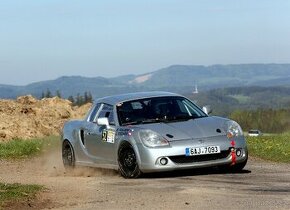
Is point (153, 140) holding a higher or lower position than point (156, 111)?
lower

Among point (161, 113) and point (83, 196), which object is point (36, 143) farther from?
point (83, 196)

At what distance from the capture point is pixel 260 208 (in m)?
7.48

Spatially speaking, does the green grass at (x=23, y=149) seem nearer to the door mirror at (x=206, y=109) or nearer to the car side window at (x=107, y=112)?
the car side window at (x=107, y=112)

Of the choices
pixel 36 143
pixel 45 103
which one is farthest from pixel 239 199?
pixel 45 103

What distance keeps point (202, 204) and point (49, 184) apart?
343 cm

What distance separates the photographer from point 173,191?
356 inches

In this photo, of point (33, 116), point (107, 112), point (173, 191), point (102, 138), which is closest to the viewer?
point (173, 191)

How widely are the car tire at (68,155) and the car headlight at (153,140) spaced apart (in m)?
2.89

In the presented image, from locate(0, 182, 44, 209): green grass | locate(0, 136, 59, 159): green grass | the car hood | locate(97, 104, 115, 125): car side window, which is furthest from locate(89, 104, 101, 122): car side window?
locate(0, 136, 59, 159): green grass

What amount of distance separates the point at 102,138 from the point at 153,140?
1561 millimetres

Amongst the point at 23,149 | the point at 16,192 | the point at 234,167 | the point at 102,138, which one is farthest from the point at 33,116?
the point at 16,192

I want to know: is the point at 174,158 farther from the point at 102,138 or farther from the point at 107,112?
the point at 107,112

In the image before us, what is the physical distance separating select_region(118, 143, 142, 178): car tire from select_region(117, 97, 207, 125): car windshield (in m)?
0.59

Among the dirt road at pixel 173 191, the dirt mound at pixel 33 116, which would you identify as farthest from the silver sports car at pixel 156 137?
the dirt mound at pixel 33 116
